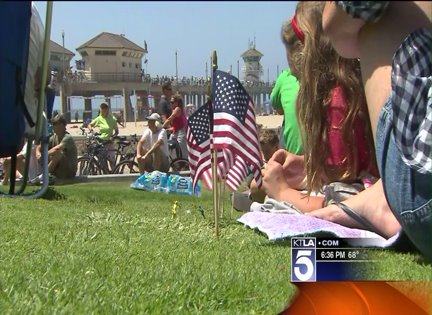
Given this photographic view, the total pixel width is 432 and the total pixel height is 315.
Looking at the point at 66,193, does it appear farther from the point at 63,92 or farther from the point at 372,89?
the point at 372,89

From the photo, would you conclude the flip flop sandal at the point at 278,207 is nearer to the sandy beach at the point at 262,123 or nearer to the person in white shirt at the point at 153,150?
the sandy beach at the point at 262,123

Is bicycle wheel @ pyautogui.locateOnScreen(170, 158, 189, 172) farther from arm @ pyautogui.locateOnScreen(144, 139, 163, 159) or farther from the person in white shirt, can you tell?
arm @ pyautogui.locateOnScreen(144, 139, 163, 159)

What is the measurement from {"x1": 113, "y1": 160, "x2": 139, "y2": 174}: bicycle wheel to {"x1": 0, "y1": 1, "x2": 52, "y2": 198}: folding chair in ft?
15.4

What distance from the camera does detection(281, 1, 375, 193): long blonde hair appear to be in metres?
1.82

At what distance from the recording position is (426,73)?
1404 mm

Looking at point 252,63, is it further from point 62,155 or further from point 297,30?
Answer: point 62,155

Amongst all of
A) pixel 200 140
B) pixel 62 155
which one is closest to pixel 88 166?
pixel 62 155

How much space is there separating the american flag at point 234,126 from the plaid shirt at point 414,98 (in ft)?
4.36

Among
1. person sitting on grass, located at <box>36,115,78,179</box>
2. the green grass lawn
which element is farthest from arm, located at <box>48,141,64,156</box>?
the green grass lawn

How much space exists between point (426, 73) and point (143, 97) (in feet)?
4.45

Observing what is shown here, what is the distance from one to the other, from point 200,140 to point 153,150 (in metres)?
3.32

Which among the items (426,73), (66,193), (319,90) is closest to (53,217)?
(66,193)

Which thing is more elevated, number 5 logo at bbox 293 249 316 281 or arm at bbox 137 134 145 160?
arm at bbox 137 134 145 160

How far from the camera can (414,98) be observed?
1.38 metres
